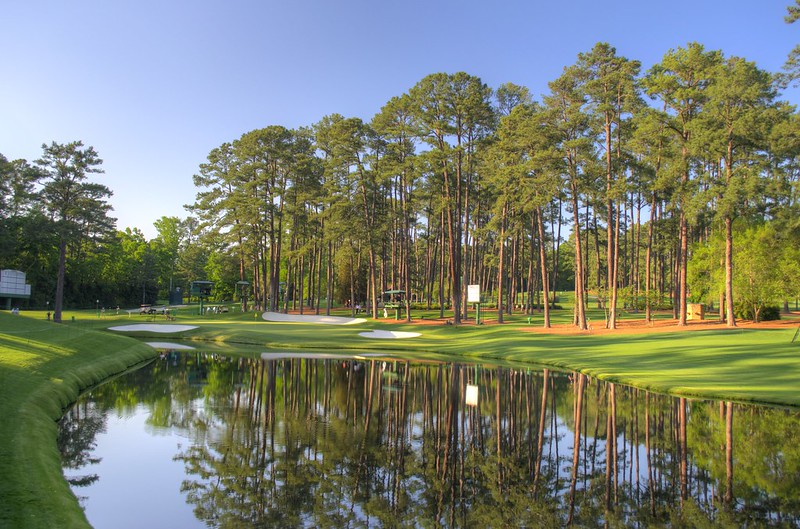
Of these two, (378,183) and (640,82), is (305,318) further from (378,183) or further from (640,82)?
(640,82)

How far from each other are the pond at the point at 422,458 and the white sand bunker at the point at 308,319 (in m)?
29.4

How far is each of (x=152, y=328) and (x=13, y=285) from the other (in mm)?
21483

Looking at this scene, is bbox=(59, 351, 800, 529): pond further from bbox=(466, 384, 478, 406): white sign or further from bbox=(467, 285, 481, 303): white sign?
bbox=(467, 285, 481, 303): white sign

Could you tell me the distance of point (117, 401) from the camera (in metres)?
15.9

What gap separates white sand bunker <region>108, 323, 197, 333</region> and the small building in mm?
18274

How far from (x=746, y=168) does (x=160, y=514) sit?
3520 cm

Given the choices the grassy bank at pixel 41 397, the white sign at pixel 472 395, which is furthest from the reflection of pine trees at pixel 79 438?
the white sign at pixel 472 395

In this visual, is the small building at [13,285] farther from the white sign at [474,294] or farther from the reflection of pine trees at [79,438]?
the reflection of pine trees at [79,438]

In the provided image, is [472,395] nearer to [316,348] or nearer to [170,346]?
[316,348]

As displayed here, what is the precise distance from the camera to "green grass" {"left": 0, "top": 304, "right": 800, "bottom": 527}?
8352 millimetres

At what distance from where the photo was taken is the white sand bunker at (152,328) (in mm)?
40644

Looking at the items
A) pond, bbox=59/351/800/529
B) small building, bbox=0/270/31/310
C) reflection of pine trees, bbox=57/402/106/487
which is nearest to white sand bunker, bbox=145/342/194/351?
pond, bbox=59/351/800/529

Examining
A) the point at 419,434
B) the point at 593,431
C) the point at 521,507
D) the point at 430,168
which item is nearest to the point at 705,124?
the point at 430,168

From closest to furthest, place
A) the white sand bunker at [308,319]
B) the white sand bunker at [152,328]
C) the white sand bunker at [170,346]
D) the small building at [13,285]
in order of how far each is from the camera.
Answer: the white sand bunker at [170,346] → the white sand bunker at [152,328] → the white sand bunker at [308,319] → the small building at [13,285]
